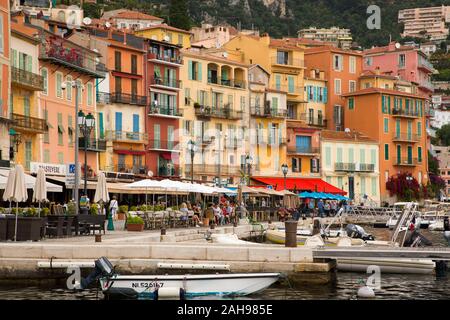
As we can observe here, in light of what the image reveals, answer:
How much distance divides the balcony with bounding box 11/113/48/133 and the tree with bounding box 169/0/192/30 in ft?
226

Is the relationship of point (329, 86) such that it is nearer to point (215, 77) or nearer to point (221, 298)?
point (215, 77)

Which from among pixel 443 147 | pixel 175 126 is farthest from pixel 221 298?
pixel 443 147

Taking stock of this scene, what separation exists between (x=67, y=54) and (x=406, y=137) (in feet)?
165

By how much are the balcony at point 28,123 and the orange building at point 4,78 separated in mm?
2124

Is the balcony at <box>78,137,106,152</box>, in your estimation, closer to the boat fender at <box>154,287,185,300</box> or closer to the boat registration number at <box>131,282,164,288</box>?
the boat registration number at <box>131,282,164,288</box>

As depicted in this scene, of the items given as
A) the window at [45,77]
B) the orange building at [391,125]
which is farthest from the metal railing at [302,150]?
the window at [45,77]

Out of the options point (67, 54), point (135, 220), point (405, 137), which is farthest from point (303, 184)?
point (135, 220)

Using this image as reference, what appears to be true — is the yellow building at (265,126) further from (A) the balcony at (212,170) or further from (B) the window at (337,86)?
(B) the window at (337,86)

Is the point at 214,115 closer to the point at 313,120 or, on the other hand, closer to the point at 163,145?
the point at 163,145

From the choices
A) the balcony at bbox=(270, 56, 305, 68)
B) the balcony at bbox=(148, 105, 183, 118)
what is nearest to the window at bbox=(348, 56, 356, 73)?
the balcony at bbox=(270, 56, 305, 68)

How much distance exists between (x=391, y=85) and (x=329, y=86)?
9.29 m

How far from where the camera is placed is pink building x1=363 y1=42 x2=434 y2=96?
112 m

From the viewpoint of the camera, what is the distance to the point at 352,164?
3647 inches

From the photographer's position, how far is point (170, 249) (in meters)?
26.5
